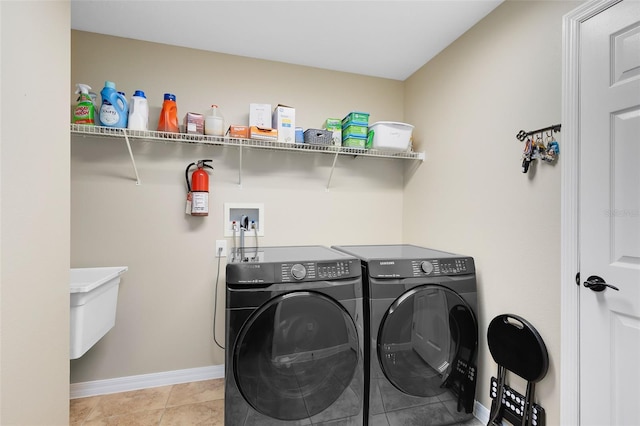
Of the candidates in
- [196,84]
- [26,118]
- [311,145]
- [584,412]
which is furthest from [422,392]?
[196,84]

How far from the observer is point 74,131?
182 centimetres

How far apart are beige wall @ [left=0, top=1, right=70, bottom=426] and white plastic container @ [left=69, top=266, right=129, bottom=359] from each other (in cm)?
15

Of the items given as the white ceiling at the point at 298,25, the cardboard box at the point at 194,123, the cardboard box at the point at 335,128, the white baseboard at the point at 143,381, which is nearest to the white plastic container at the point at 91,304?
the white baseboard at the point at 143,381

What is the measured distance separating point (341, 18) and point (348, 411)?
231cm

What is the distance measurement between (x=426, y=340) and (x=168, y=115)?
2157 millimetres

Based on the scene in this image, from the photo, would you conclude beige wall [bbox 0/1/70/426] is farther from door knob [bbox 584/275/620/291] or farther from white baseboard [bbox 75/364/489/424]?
door knob [bbox 584/275/620/291]

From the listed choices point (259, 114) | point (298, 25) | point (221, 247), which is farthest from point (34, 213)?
point (298, 25)

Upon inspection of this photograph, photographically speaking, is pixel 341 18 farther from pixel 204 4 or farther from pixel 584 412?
pixel 584 412

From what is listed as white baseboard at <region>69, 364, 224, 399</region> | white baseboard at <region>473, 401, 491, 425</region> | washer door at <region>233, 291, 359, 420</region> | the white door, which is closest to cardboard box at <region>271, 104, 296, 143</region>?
washer door at <region>233, 291, 359, 420</region>

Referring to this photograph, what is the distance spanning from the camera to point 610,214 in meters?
1.22

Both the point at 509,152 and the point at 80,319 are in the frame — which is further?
the point at 509,152

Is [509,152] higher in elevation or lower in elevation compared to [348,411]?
higher

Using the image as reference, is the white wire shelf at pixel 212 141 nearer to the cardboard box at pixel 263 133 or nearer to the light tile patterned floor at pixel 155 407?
the cardboard box at pixel 263 133

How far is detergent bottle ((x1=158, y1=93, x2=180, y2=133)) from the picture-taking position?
1.97 metres
